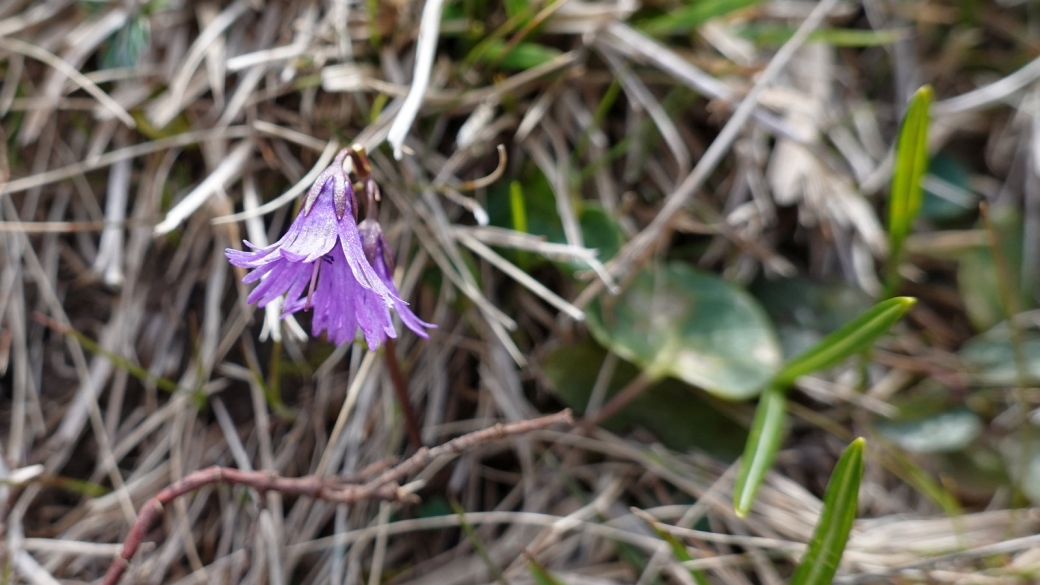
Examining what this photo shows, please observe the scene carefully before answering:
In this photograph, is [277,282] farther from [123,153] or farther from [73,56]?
[73,56]

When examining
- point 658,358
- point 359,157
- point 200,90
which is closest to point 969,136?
point 658,358

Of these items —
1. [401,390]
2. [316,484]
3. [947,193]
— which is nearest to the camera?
[316,484]

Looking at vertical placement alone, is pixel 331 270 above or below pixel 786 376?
above

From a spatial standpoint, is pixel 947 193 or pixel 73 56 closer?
pixel 73 56

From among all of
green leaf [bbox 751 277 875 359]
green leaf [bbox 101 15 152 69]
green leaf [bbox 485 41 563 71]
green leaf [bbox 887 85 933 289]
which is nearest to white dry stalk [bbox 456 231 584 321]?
green leaf [bbox 485 41 563 71]

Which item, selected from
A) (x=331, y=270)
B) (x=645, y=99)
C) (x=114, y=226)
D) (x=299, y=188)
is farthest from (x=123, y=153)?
(x=645, y=99)

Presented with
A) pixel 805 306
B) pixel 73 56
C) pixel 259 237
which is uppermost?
pixel 73 56

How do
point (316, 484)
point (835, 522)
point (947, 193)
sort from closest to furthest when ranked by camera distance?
point (835, 522) → point (316, 484) → point (947, 193)

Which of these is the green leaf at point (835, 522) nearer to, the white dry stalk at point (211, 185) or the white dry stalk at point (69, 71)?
the white dry stalk at point (211, 185)
